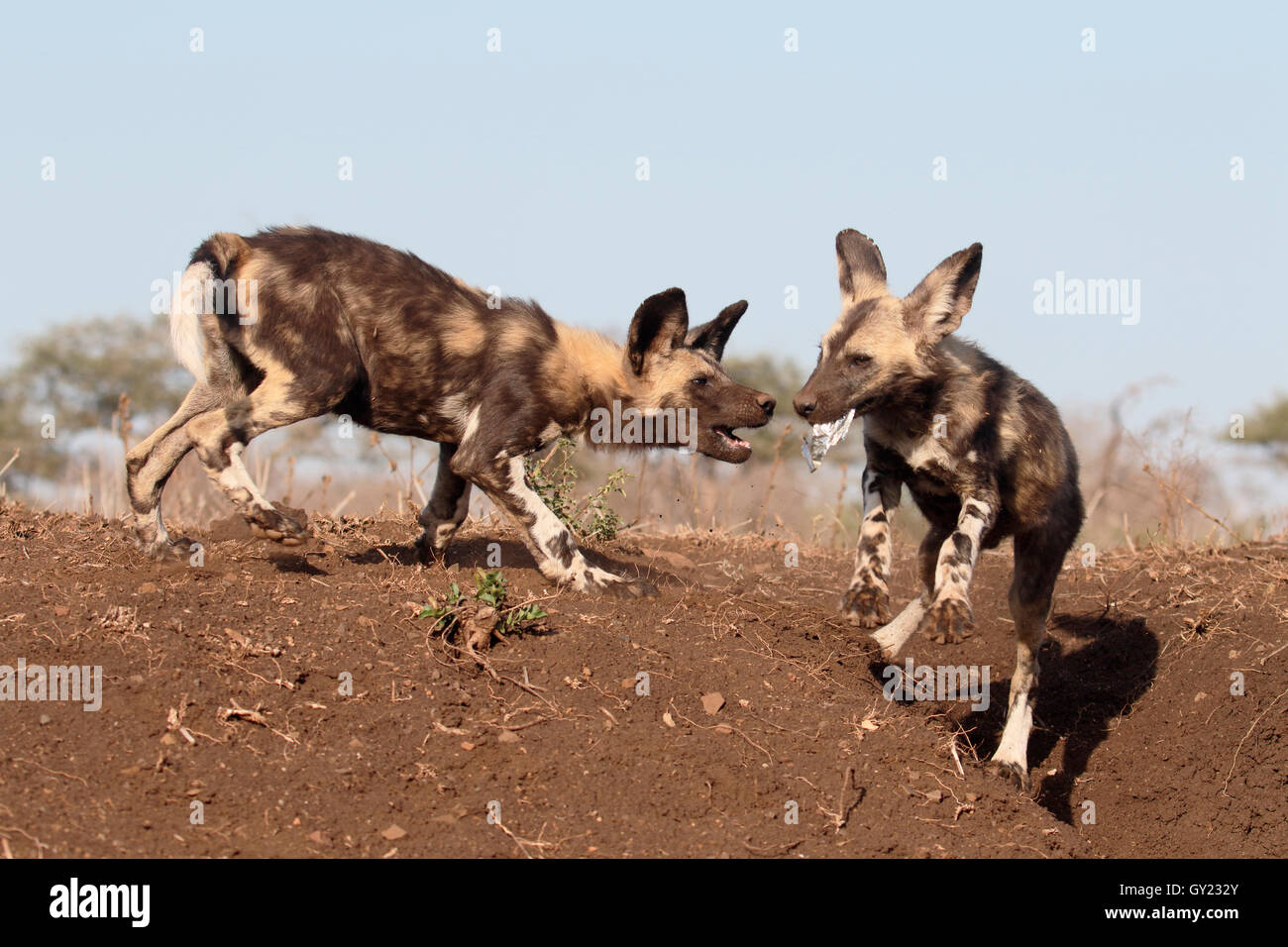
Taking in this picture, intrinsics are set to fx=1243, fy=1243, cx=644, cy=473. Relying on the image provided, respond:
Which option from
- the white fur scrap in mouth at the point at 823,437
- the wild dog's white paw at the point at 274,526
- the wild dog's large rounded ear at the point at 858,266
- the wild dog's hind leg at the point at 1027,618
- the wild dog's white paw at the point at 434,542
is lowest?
the wild dog's hind leg at the point at 1027,618

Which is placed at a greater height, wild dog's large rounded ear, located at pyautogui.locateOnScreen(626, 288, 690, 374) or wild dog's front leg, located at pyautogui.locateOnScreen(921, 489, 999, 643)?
wild dog's large rounded ear, located at pyautogui.locateOnScreen(626, 288, 690, 374)

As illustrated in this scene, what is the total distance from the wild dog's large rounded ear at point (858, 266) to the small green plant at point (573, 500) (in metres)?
1.78

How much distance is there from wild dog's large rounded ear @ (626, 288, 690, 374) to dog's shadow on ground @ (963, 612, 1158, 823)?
270 cm

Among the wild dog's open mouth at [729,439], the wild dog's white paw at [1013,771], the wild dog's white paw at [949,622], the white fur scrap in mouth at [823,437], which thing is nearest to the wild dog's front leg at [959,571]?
the wild dog's white paw at [949,622]

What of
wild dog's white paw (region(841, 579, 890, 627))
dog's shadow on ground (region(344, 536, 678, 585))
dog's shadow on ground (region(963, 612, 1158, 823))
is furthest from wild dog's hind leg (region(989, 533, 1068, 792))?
dog's shadow on ground (region(344, 536, 678, 585))

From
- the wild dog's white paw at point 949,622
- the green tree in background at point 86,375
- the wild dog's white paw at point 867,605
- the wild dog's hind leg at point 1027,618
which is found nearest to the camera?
the wild dog's white paw at point 949,622

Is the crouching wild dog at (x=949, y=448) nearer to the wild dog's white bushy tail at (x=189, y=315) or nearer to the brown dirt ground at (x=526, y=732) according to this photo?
the brown dirt ground at (x=526, y=732)

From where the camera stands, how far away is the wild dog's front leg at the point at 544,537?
591 cm

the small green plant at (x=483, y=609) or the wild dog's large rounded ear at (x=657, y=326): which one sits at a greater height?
the wild dog's large rounded ear at (x=657, y=326)

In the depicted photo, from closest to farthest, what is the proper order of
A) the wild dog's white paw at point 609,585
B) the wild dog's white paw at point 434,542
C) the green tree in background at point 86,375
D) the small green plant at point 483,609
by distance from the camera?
the small green plant at point 483,609
the wild dog's white paw at point 609,585
the wild dog's white paw at point 434,542
the green tree in background at point 86,375

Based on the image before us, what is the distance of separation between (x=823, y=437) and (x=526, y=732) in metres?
2.16

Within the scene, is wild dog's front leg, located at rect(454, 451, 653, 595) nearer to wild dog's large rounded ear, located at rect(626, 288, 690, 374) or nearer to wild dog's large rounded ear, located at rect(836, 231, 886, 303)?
wild dog's large rounded ear, located at rect(626, 288, 690, 374)

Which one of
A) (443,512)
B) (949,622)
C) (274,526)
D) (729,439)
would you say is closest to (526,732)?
(274,526)

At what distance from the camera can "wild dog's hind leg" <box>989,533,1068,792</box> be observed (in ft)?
20.7
